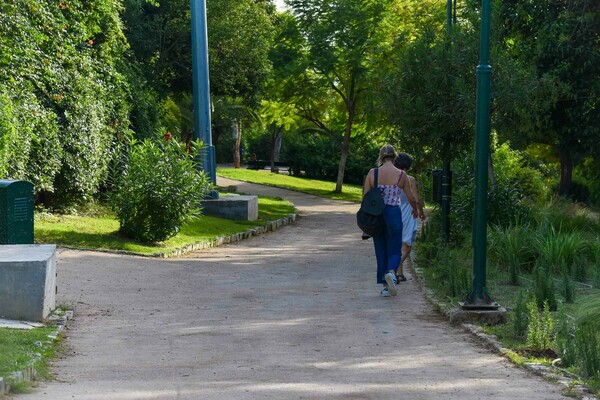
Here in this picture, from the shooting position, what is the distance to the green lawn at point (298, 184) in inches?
1839

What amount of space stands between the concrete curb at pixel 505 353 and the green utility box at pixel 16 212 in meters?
5.01

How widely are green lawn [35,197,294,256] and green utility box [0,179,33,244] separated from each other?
182 inches

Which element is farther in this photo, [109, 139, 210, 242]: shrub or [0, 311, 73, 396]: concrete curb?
[109, 139, 210, 242]: shrub

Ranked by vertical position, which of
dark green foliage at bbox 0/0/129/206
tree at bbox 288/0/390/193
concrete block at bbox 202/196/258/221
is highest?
tree at bbox 288/0/390/193

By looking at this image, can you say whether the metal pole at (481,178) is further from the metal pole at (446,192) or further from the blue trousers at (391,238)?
the metal pole at (446,192)

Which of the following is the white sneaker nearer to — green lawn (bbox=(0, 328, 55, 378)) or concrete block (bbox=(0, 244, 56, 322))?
concrete block (bbox=(0, 244, 56, 322))

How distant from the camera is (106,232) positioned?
20078 mm

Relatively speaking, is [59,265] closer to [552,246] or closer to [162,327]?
[162,327]

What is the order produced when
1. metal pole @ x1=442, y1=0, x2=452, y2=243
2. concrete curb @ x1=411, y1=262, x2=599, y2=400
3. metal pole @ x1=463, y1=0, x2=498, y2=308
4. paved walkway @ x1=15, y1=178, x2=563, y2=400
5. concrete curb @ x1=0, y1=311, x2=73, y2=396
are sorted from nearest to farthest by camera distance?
concrete curb @ x1=0, y1=311, x2=73, y2=396 → concrete curb @ x1=411, y1=262, x2=599, y2=400 → paved walkway @ x1=15, y1=178, x2=563, y2=400 → metal pole @ x1=463, y1=0, x2=498, y2=308 → metal pole @ x1=442, y1=0, x2=452, y2=243

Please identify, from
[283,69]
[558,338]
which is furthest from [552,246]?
[283,69]

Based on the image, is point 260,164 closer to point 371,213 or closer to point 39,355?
point 371,213

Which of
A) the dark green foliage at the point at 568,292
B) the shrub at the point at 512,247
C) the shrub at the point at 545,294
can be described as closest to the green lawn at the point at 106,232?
the shrub at the point at 512,247

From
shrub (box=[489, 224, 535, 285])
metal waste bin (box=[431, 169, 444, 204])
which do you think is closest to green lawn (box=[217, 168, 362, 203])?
metal waste bin (box=[431, 169, 444, 204])

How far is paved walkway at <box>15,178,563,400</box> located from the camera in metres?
7.23
